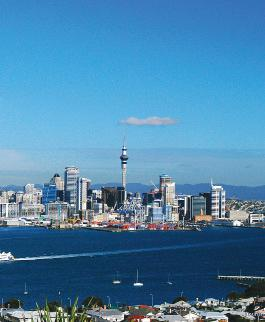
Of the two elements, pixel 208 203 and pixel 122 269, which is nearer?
pixel 122 269

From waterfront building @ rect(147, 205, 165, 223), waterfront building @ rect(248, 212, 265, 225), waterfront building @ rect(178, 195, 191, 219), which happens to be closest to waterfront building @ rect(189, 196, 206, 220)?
waterfront building @ rect(178, 195, 191, 219)

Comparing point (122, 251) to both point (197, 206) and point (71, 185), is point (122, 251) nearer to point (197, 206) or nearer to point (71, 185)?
point (197, 206)

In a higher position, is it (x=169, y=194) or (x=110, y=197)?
(x=169, y=194)

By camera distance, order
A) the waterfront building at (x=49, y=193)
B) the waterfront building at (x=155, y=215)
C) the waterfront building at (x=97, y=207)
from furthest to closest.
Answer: the waterfront building at (x=49, y=193) → the waterfront building at (x=97, y=207) → the waterfront building at (x=155, y=215)

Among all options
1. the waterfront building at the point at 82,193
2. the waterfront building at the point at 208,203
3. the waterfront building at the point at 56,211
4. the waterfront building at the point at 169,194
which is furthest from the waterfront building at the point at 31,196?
the waterfront building at the point at 208,203

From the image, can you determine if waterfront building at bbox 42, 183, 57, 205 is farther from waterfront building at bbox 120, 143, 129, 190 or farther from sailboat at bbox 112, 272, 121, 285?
sailboat at bbox 112, 272, 121, 285

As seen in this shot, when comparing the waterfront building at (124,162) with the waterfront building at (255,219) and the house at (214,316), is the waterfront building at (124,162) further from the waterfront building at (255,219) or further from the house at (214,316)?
the house at (214,316)

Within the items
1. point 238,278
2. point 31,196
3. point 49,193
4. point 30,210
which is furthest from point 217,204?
point 238,278
